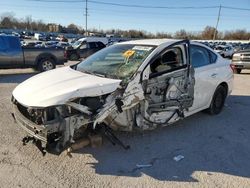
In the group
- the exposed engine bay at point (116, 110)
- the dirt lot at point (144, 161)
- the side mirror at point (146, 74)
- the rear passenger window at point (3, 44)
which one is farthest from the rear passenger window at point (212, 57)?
the rear passenger window at point (3, 44)

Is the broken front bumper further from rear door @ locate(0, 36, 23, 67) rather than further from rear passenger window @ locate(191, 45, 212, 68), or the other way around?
rear door @ locate(0, 36, 23, 67)

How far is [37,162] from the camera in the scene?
4062mm

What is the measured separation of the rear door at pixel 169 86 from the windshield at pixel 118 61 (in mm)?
278

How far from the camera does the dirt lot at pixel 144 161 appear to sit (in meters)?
3.64

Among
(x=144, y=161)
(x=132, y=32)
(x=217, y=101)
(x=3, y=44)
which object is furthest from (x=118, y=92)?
(x=132, y=32)

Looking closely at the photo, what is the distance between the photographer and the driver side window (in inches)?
192

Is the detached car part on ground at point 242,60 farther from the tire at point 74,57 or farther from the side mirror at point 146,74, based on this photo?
the side mirror at point 146,74

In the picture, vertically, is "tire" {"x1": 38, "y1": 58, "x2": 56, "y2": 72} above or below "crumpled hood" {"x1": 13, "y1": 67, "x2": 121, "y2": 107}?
below

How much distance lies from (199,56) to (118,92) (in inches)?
97.8

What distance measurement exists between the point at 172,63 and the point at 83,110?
6.90 feet

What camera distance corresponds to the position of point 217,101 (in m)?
6.56

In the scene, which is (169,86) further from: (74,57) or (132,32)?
(132,32)

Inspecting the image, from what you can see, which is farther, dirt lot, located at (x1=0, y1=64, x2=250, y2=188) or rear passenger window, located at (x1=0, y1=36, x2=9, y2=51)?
rear passenger window, located at (x1=0, y1=36, x2=9, y2=51)

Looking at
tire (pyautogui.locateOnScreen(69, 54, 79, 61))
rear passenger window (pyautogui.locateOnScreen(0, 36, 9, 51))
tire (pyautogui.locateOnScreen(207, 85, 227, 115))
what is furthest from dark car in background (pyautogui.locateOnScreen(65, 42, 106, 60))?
tire (pyautogui.locateOnScreen(207, 85, 227, 115))
